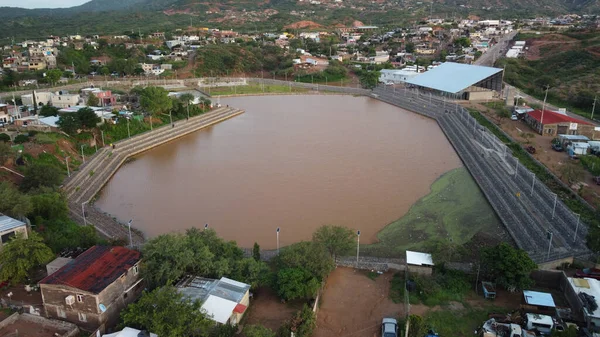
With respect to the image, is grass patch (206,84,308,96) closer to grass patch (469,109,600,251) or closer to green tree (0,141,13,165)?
grass patch (469,109,600,251)

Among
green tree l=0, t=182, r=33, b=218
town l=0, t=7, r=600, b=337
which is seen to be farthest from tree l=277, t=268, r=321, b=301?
green tree l=0, t=182, r=33, b=218

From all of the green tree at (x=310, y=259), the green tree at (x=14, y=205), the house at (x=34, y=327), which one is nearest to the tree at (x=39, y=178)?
the green tree at (x=14, y=205)

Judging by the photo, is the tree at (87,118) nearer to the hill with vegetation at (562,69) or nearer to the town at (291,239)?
the town at (291,239)

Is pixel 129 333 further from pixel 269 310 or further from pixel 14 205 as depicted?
pixel 14 205

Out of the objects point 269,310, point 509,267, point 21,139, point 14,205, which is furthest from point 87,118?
point 509,267

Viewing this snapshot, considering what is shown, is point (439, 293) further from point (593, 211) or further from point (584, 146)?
point (584, 146)

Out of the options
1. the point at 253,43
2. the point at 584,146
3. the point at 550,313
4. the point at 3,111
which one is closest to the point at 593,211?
the point at 550,313
